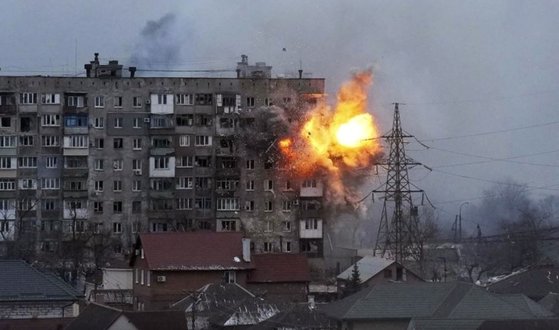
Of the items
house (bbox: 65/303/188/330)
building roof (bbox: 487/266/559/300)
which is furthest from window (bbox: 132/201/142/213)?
house (bbox: 65/303/188/330)

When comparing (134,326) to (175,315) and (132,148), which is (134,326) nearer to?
(175,315)

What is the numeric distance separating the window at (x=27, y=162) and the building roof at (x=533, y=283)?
3769 cm

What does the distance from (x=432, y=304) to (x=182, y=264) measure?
17.5m

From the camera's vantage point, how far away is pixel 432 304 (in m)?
59.5

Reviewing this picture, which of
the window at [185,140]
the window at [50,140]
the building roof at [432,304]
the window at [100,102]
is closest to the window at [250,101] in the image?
the window at [185,140]

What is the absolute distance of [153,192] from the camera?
311 ft

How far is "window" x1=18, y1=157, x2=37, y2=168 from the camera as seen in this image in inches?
3720

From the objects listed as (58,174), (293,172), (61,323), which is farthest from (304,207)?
(61,323)

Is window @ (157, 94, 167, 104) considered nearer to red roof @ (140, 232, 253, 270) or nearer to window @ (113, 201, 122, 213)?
window @ (113, 201, 122, 213)

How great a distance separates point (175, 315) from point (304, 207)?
42.0 m

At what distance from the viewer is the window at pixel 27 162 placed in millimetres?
94500

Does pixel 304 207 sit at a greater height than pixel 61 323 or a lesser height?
greater

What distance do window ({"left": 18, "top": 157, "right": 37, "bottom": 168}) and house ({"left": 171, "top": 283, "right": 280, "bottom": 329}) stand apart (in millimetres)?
31608

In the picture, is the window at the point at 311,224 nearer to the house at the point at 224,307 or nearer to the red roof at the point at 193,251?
the red roof at the point at 193,251
